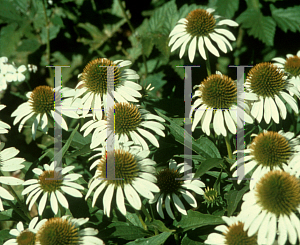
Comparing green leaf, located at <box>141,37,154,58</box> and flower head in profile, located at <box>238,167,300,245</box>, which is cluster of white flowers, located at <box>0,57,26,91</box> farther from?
flower head in profile, located at <box>238,167,300,245</box>

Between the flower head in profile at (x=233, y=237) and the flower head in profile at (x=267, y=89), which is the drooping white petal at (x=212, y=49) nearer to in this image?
the flower head in profile at (x=267, y=89)

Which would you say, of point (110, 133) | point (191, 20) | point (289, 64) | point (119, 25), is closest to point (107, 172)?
point (110, 133)

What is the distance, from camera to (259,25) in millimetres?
2531

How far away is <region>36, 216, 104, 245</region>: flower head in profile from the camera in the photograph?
1.38 meters

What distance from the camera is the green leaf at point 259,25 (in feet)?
8.06

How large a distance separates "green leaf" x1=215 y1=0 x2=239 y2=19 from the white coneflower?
1174 millimetres

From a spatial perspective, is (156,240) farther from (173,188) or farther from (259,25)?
(259,25)

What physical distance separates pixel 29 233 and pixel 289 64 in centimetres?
174

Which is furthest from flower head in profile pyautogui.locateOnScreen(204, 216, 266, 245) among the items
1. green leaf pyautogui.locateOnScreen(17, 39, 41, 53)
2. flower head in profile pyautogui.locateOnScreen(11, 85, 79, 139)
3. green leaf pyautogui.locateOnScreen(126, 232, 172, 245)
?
green leaf pyautogui.locateOnScreen(17, 39, 41, 53)

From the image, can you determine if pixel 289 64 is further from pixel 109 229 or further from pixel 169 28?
pixel 109 229

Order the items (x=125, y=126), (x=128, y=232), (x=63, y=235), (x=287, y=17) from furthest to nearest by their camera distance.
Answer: (x=287, y=17), (x=125, y=126), (x=128, y=232), (x=63, y=235)

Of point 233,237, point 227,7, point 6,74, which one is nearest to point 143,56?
point 227,7

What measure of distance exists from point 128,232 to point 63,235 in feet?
1.11

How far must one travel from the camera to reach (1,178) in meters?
1.59
